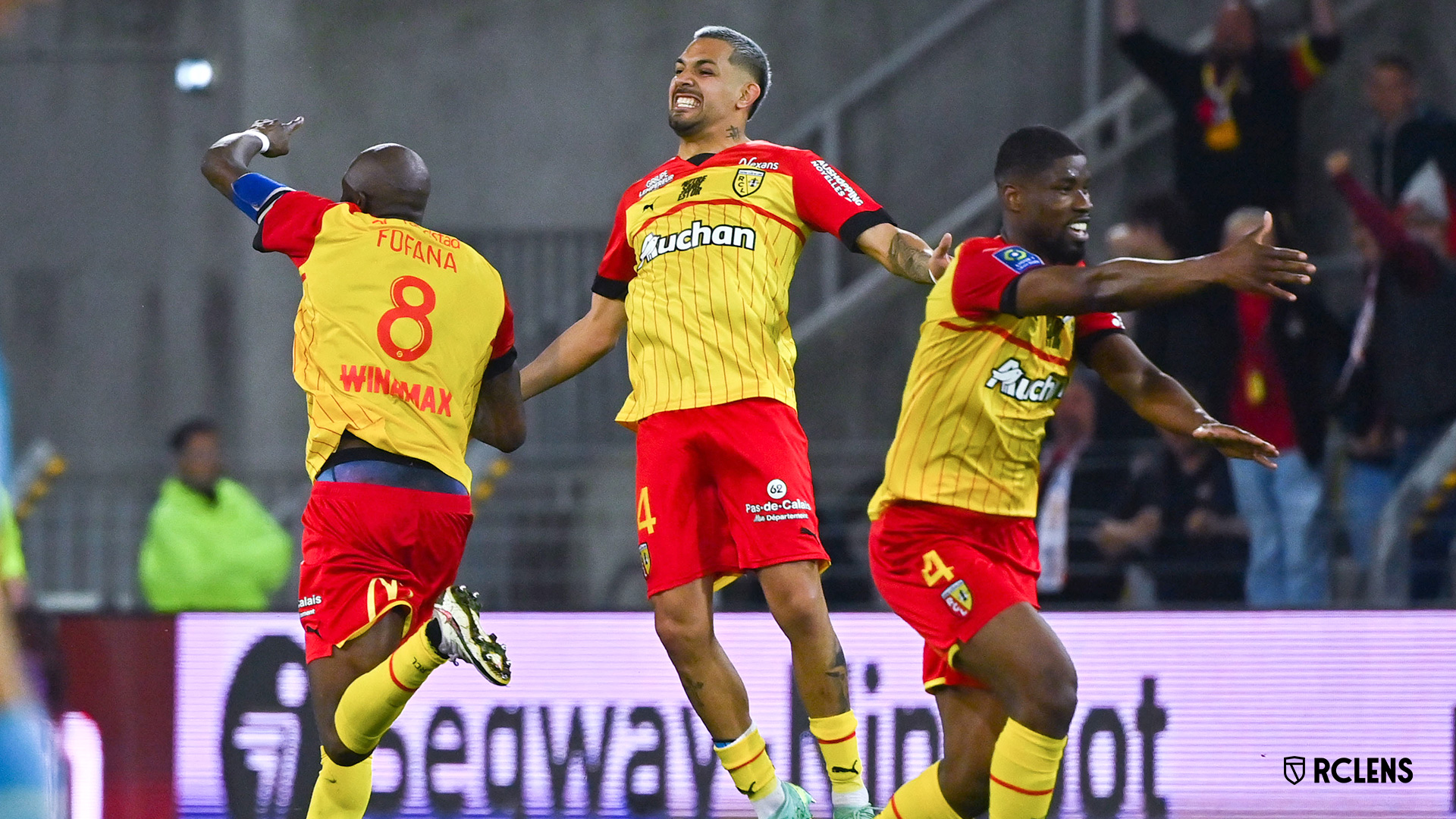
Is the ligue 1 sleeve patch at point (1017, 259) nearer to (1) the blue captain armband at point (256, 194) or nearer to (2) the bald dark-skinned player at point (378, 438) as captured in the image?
(2) the bald dark-skinned player at point (378, 438)

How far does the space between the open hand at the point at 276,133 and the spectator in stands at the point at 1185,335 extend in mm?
4496

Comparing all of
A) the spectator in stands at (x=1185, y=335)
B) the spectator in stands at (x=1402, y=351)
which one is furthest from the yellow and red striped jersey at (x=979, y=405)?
the spectator in stands at (x=1402, y=351)

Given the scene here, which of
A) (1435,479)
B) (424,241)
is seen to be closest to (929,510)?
(424,241)

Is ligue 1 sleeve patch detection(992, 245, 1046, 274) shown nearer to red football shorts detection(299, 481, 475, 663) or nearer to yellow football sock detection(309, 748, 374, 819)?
red football shorts detection(299, 481, 475, 663)

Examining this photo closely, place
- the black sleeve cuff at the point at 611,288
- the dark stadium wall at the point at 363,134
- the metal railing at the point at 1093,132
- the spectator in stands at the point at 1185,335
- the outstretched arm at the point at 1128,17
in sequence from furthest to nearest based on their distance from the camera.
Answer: the dark stadium wall at the point at 363,134 < the metal railing at the point at 1093,132 < the outstretched arm at the point at 1128,17 < the spectator in stands at the point at 1185,335 < the black sleeve cuff at the point at 611,288

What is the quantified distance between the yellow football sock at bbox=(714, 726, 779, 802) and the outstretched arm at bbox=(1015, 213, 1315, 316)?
1521 millimetres

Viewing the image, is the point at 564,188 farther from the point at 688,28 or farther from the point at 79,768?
the point at 79,768

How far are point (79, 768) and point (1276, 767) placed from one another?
15.2 feet

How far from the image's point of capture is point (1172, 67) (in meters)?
10.1

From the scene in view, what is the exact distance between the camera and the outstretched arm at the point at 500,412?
19.4 feet

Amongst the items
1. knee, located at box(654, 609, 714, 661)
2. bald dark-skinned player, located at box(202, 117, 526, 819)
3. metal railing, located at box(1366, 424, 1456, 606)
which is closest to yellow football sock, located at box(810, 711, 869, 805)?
knee, located at box(654, 609, 714, 661)

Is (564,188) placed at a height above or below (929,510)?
above

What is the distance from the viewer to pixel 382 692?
5.22 meters

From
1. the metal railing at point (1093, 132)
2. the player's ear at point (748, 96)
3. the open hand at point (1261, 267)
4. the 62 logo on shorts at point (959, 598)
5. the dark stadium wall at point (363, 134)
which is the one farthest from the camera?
the dark stadium wall at point (363, 134)
